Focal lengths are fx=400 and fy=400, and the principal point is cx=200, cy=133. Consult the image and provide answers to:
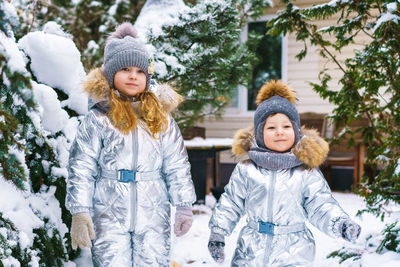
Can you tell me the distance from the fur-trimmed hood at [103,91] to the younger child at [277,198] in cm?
57

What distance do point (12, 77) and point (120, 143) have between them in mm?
1182

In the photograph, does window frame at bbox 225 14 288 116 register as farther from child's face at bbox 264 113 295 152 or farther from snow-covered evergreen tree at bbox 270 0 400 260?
child's face at bbox 264 113 295 152

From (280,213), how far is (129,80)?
1180mm

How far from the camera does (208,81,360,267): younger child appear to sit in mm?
2193

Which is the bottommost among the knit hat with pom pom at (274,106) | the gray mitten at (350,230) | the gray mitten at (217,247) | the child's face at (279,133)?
the gray mitten at (217,247)

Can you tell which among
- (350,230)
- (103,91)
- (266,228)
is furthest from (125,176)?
(350,230)

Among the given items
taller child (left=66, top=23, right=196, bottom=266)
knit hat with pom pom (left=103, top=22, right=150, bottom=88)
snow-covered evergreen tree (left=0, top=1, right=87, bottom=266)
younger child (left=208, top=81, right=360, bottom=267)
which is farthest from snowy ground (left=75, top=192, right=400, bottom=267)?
knit hat with pom pom (left=103, top=22, right=150, bottom=88)

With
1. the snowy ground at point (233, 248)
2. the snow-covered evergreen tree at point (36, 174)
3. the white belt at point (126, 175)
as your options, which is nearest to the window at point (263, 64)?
the snowy ground at point (233, 248)

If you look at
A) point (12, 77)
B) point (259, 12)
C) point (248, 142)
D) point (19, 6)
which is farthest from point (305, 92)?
point (12, 77)

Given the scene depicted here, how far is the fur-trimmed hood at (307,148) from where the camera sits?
2234 millimetres

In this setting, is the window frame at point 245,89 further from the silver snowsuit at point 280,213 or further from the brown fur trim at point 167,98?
the silver snowsuit at point 280,213

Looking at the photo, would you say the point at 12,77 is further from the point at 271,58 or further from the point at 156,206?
the point at 271,58

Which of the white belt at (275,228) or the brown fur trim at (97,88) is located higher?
the brown fur trim at (97,88)

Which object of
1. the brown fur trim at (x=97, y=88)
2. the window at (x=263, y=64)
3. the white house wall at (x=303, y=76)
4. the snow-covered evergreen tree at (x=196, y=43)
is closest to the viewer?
the brown fur trim at (x=97, y=88)
